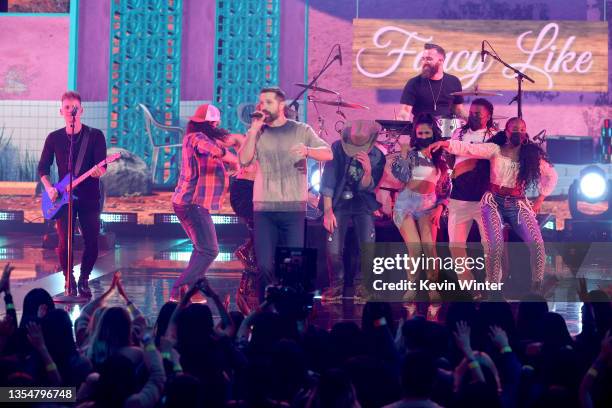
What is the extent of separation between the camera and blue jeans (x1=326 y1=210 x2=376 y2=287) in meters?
9.05

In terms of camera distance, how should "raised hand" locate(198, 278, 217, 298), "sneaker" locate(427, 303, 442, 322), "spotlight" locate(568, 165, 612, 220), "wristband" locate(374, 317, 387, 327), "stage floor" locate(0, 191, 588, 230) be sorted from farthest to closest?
1. "stage floor" locate(0, 191, 588, 230)
2. "spotlight" locate(568, 165, 612, 220)
3. "sneaker" locate(427, 303, 442, 322)
4. "raised hand" locate(198, 278, 217, 298)
5. "wristband" locate(374, 317, 387, 327)

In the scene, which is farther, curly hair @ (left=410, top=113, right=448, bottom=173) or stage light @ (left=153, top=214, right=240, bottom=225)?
stage light @ (left=153, top=214, right=240, bottom=225)

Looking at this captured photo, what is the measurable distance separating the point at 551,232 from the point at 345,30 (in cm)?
616

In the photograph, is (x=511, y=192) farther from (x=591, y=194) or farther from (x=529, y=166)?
(x=591, y=194)

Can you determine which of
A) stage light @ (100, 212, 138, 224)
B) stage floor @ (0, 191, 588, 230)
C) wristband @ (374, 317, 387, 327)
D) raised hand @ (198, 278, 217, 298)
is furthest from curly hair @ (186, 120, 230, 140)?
stage floor @ (0, 191, 588, 230)

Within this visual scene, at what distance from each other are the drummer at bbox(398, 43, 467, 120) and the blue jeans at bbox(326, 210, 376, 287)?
6.29ft

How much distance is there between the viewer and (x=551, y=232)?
12.4 metres

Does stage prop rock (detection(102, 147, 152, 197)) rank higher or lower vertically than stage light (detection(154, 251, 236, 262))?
higher

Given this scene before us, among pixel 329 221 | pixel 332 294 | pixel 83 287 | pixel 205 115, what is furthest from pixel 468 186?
pixel 83 287

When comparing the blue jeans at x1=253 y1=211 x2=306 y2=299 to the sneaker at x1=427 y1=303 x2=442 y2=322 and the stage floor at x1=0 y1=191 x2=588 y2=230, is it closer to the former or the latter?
the sneaker at x1=427 y1=303 x2=442 y2=322

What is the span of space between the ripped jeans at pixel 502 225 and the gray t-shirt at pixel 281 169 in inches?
74.3

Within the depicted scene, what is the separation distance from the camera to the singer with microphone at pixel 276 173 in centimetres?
805

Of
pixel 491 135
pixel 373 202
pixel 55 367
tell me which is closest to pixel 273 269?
pixel 373 202

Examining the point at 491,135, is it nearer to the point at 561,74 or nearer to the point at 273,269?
the point at 273,269
